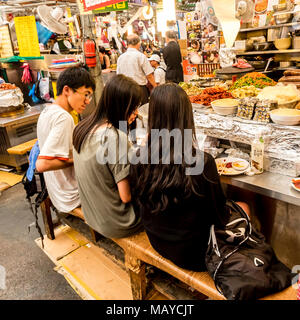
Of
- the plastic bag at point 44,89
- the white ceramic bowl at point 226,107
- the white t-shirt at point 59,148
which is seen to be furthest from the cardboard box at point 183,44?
the white t-shirt at point 59,148

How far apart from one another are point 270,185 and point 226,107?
0.75 m

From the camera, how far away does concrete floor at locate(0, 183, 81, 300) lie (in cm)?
238

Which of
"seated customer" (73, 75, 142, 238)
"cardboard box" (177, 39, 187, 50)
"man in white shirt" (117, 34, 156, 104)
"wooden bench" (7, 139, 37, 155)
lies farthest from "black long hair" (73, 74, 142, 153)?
"cardboard box" (177, 39, 187, 50)

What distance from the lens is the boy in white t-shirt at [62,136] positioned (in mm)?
2047

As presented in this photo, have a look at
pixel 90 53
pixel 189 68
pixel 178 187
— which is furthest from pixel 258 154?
pixel 189 68

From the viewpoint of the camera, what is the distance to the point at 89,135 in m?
1.77

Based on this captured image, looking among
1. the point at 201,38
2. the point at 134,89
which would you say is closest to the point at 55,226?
the point at 134,89

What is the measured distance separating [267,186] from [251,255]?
52 centimetres

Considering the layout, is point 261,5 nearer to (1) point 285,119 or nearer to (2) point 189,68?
(1) point 285,119

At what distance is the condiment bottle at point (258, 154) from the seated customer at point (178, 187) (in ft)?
1.77

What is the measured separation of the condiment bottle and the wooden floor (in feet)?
3.99

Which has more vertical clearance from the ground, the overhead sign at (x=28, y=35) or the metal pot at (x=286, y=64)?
the overhead sign at (x=28, y=35)

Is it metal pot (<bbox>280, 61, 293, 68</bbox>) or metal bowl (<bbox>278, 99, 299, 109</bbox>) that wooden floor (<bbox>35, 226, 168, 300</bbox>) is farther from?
metal pot (<bbox>280, 61, 293, 68</bbox>)

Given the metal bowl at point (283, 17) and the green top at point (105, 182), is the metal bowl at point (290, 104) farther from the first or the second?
the metal bowl at point (283, 17)
